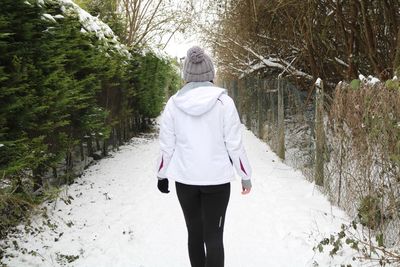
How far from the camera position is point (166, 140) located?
9.77 feet

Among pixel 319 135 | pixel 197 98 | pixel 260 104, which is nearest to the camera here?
pixel 197 98

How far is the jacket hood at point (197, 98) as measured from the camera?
110 inches

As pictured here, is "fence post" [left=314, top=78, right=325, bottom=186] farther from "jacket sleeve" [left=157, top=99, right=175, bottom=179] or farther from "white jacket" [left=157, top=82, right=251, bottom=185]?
"jacket sleeve" [left=157, top=99, right=175, bottom=179]

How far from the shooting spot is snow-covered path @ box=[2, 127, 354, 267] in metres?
4.01

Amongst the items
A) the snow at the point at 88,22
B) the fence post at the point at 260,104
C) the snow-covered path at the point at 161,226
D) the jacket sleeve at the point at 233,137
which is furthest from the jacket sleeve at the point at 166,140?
the fence post at the point at 260,104

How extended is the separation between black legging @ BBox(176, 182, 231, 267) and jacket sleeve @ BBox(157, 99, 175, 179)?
187 millimetres

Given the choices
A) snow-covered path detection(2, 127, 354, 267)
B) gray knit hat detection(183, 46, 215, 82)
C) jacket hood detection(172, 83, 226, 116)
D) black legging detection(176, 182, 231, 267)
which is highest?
gray knit hat detection(183, 46, 215, 82)

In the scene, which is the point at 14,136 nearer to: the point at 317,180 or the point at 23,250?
the point at 23,250

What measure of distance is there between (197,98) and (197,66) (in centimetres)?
26

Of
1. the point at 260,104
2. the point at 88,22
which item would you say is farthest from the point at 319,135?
the point at 260,104

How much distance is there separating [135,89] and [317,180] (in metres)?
7.65

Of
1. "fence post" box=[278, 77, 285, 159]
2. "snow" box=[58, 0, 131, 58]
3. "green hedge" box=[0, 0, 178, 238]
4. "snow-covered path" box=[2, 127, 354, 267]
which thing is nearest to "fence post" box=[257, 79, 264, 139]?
"fence post" box=[278, 77, 285, 159]

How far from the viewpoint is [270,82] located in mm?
10500

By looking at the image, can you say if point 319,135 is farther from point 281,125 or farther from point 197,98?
point 197,98
